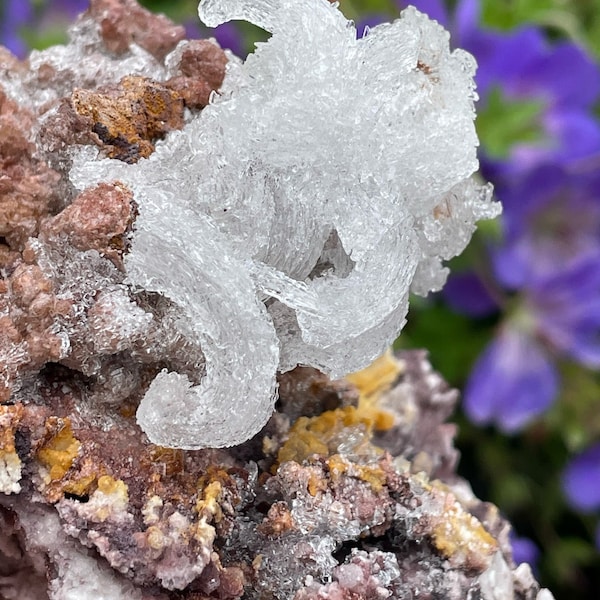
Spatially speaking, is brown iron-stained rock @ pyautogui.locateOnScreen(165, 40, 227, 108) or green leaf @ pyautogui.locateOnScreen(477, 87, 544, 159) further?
green leaf @ pyautogui.locateOnScreen(477, 87, 544, 159)

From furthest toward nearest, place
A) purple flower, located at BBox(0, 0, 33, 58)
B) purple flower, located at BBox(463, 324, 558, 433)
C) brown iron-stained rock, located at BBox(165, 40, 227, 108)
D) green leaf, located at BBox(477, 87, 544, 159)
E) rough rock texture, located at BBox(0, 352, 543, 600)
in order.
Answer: purple flower, located at BBox(0, 0, 33, 58), purple flower, located at BBox(463, 324, 558, 433), green leaf, located at BBox(477, 87, 544, 159), brown iron-stained rock, located at BBox(165, 40, 227, 108), rough rock texture, located at BBox(0, 352, 543, 600)

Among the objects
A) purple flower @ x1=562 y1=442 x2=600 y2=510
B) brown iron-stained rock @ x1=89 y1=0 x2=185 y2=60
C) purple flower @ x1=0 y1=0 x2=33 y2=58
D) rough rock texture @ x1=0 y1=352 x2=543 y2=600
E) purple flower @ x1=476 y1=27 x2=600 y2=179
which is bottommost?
purple flower @ x1=562 y1=442 x2=600 y2=510

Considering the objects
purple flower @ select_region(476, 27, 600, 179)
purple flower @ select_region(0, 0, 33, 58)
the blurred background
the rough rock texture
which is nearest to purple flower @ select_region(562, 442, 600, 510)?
the blurred background

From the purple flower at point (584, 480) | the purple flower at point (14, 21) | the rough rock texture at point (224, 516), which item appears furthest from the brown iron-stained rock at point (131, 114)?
the purple flower at point (14, 21)

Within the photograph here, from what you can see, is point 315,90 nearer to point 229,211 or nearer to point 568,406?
point 229,211

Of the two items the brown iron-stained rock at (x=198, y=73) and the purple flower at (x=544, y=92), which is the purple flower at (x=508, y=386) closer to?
the purple flower at (x=544, y=92)

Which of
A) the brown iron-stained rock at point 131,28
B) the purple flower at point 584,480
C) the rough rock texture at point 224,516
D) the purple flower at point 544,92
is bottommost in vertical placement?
the purple flower at point 584,480

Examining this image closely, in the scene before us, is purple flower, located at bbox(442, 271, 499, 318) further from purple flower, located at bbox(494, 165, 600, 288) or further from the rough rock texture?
the rough rock texture
